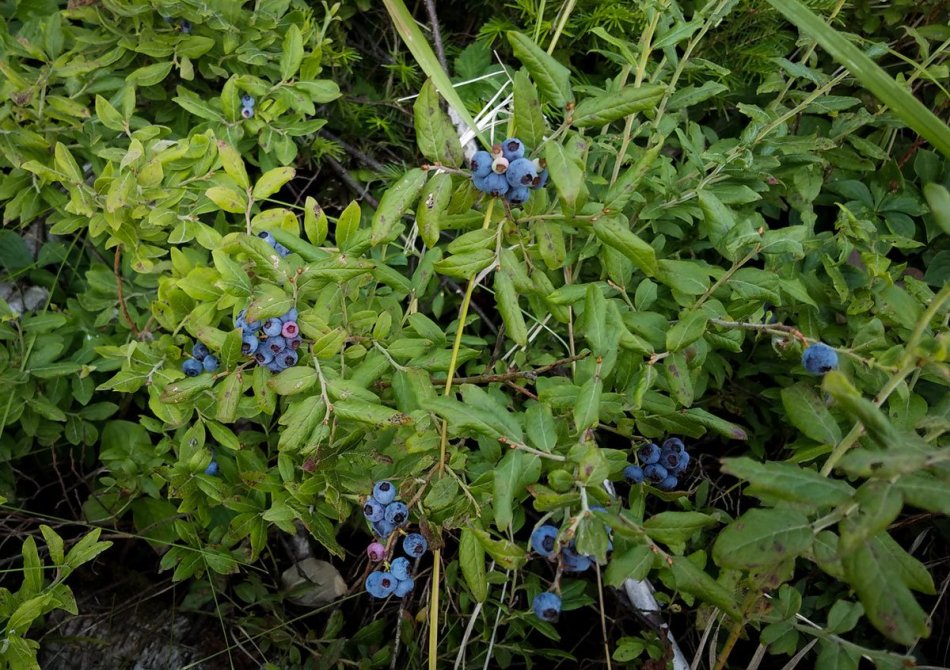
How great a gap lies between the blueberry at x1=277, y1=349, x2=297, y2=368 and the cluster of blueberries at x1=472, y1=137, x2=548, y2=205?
0.61m

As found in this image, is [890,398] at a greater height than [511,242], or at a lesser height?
lesser

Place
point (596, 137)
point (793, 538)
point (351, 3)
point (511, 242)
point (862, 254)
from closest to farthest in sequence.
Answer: point (793, 538) < point (511, 242) < point (862, 254) < point (596, 137) < point (351, 3)

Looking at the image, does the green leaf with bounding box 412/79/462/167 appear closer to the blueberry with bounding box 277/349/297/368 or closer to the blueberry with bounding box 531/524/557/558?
the blueberry with bounding box 277/349/297/368

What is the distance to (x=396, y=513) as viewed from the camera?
4.89 ft

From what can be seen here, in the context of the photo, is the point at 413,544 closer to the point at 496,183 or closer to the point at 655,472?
the point at 655,472

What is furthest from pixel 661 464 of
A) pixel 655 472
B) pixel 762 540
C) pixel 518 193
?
pixel 518 193

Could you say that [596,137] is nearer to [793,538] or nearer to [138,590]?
[793,538]

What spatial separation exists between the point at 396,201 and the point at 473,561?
761 mm

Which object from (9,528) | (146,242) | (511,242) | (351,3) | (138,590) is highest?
(351,3)

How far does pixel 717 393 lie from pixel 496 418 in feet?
3.89

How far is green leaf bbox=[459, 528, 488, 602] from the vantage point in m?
1.44

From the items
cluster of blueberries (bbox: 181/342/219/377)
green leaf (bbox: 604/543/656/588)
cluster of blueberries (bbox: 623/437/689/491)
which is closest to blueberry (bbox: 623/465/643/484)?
cluster of blueberries (bbox: 623/437/689/491)

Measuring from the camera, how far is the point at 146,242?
7.41 feet

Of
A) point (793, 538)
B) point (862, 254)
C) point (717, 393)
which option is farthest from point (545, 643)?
point (862, 254)
